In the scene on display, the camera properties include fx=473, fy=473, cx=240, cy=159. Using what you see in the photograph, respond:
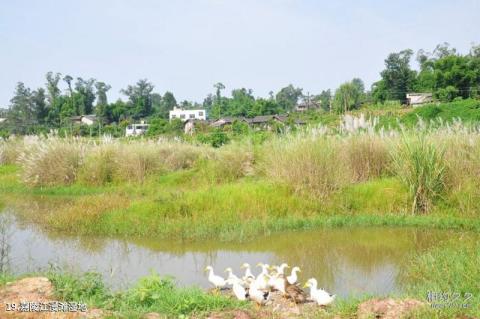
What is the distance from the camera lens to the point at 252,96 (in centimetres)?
6806

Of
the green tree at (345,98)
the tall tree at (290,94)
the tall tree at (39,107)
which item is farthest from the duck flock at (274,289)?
the tall tree at (290,94)

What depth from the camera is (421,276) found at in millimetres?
5707

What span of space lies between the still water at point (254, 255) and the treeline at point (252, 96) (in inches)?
1048

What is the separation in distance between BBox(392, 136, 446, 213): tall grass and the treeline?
24872 millimetres

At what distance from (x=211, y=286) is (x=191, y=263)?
3.99 feet

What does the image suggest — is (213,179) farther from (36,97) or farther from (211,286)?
(36,97)

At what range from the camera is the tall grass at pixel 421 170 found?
29.5 feet

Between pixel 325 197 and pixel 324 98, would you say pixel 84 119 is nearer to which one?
pixel 324 98

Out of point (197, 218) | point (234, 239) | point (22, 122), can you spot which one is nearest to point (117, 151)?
point (197, 218)

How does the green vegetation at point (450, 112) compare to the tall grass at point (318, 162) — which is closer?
the tall grass at point (318, 162)

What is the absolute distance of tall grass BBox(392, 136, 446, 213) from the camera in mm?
8992

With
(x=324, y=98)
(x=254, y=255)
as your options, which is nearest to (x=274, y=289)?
(x=254, y=255)

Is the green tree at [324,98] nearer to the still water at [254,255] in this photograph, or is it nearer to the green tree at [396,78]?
the green tree at [396,78]

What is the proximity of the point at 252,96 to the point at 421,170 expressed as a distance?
59.8m
